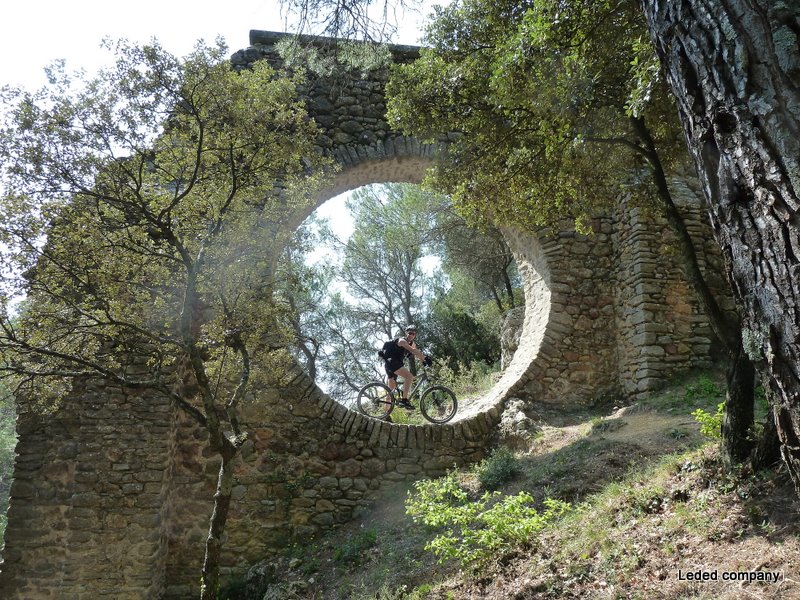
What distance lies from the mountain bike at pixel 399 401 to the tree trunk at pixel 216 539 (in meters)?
3.99

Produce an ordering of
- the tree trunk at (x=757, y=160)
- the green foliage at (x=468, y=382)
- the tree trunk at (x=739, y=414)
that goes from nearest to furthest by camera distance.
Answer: the tree trunk at (x=757, y=160) → the tree trunk at (x=739, y=414) → the green foliage at (x=468, y=382)

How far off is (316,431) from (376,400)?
1.57 meters

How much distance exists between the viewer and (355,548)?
623 cm

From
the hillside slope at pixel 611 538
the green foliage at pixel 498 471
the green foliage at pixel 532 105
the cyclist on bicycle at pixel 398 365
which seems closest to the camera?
the hillside slope at pixel 611 538

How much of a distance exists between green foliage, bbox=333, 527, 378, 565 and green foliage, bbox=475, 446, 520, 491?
4.52 ft

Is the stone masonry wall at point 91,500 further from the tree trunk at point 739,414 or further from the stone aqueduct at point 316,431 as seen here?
the tree trunk at point 739,414

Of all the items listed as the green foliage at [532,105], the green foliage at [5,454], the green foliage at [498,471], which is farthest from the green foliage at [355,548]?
the green foliage at [5,454]

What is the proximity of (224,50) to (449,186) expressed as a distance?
2.61 metres

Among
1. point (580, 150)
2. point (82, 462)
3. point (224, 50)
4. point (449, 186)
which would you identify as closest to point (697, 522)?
point (580, 150)

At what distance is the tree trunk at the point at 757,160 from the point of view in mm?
1611

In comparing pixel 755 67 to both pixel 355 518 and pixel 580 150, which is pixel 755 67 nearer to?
pixel 580 150

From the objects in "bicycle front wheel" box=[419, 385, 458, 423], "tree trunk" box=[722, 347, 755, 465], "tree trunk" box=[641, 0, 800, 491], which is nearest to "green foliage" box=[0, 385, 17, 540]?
"bicycle front wheel" box=[419, 385, 458, 423]

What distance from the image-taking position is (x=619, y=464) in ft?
18.4

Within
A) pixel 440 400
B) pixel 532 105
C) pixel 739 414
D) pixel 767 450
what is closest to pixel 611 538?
pixel 767 450
